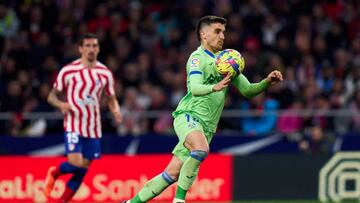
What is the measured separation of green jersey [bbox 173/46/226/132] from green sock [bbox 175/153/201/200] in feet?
1.74

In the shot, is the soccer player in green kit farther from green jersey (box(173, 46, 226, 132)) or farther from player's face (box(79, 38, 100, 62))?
player's face (box(79, 38, 100, 62))

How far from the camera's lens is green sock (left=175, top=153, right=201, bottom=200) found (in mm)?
11906

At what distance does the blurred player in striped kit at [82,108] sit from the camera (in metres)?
14.8

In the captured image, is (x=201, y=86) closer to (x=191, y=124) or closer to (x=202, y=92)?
(x=202, y=92)

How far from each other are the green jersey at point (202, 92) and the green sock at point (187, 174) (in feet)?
1.74

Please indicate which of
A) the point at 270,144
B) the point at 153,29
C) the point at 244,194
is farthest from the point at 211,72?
the point at 153,29

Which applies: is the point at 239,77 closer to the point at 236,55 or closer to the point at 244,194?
the point at 236,55

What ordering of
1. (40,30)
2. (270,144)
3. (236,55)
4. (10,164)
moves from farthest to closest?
(40,30) → (270,144) → (10,164) → (236,55)

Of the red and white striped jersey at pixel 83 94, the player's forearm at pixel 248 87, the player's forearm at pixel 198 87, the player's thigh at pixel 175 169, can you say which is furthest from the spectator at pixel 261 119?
the player's forearm at pixel 198 87

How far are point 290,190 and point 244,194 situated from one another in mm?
743

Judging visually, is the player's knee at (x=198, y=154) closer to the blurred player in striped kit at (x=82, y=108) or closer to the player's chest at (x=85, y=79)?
the blurred player in striped kit at (x=82, y=108)

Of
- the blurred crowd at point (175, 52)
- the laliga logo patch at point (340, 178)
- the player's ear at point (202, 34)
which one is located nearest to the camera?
the player's ear at point (202, 34)

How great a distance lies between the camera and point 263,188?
58.5 ft

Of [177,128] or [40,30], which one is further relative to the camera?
[40,30]
